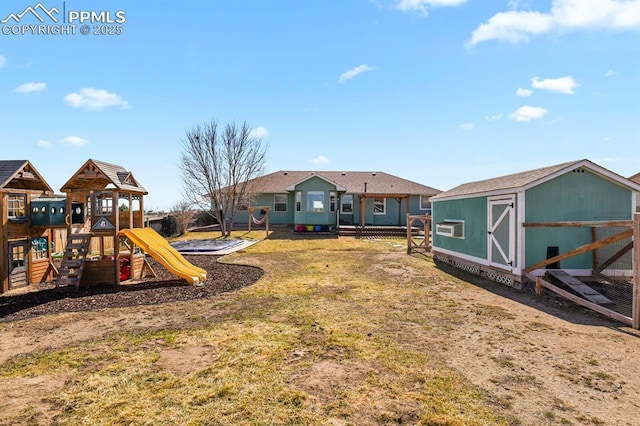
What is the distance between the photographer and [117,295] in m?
8.59

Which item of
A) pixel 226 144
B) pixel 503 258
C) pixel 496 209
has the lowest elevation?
pixel 503 258

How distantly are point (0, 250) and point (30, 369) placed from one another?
6.67 meters

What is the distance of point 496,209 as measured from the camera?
10375mm

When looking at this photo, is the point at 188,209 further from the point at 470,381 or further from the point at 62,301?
the point at 470,381

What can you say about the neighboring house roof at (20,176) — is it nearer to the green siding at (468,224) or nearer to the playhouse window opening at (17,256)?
the playhouse window opening at (17,256)

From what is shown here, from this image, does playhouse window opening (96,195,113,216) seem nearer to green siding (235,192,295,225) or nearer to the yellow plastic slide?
the yellow plastic slide

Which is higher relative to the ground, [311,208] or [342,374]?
[311,208]

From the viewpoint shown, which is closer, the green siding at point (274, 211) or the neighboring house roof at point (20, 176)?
the neighboring house roof at point (20, 176)

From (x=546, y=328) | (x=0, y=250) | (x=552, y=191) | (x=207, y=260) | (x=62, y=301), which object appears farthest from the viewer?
(x=207, y=260)

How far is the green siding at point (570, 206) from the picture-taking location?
31.0 ft

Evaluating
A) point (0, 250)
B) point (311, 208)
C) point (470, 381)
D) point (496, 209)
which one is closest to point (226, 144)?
point (311, 208)

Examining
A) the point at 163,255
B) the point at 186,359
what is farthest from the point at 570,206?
the point at 163,255

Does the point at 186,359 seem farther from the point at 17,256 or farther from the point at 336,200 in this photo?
the point at 336,200

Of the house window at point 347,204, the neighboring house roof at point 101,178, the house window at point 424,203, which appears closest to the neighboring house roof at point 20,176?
the neighboring house roof at point 101,178
